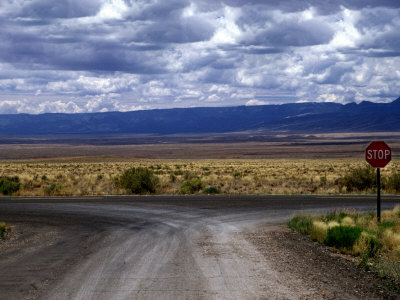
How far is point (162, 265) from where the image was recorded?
9.63 m

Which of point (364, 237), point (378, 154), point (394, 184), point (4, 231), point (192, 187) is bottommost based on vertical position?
point (192, 187)

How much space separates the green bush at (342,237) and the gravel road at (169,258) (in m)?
0.46

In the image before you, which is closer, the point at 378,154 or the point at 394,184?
the point at 378,154

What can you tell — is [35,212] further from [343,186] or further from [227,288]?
[343,186]

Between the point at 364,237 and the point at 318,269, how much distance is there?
2.48 meters

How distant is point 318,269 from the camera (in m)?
9.31

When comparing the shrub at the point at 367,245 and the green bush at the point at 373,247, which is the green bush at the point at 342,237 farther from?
the green bush at the point at 373,247

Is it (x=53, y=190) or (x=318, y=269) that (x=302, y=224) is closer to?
(x=318, y=269)

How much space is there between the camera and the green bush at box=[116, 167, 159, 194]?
2828 cm

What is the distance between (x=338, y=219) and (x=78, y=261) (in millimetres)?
8328

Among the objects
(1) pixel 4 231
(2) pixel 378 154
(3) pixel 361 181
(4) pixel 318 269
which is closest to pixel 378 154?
(2) pixel 378 154

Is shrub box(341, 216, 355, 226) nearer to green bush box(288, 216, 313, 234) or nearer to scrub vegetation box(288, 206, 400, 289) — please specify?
scrub vegetation box(288, 206, 400, 289)

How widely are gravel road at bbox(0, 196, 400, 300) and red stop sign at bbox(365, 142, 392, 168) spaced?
331 centimetres

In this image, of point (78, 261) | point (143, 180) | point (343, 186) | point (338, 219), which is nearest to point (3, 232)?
point (78, 261)
